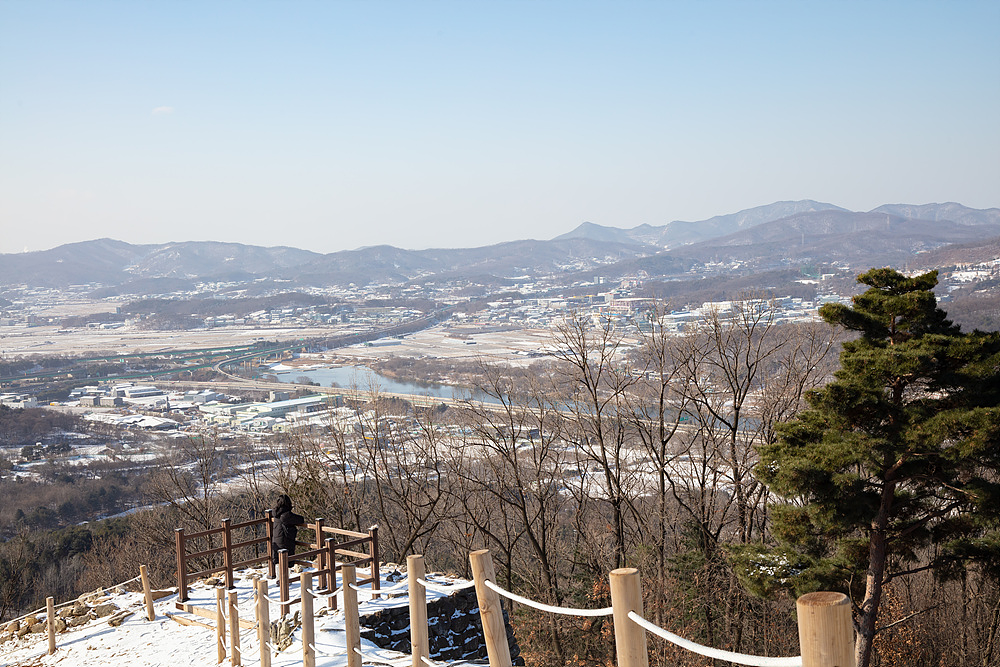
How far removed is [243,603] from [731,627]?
454 inches

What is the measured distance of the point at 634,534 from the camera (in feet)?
67.3

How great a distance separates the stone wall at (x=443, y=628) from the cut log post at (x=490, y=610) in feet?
21.1

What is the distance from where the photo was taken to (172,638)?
34.8 ft

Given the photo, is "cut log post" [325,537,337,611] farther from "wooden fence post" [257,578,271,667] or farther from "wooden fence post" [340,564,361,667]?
"wooden fence post" [340,564,361,667]

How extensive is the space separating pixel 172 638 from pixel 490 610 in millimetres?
8668

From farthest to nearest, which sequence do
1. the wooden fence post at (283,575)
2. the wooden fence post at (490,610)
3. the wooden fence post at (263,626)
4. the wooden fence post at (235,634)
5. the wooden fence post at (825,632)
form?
the wooden fence post at (283,575)
the wooden fence post at (235,634)
the wooden fence post at (263,626)
the wooden fence post at (490,610)
the wooden fence post at (825,632)

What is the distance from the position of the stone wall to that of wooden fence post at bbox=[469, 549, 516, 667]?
21.1 feet

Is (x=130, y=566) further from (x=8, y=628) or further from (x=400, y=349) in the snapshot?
(x=400, y=349)

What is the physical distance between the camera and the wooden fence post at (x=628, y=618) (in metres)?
2.74

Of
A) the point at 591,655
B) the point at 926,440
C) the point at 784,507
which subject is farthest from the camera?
the point at 591,655

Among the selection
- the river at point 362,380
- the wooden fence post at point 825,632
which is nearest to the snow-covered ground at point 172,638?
the wooden fence post at point 825,632

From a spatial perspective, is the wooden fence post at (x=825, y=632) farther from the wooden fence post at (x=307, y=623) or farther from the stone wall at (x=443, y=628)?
the stone wall at (x=443, y=628)

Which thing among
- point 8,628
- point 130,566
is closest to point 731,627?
point 8,628

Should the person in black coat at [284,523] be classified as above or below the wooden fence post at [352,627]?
below
